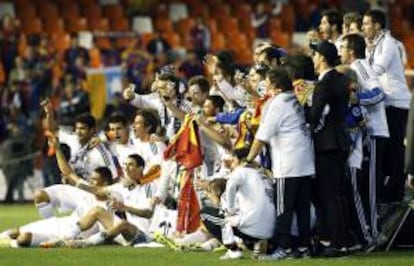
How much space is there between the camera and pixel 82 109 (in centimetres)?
2609

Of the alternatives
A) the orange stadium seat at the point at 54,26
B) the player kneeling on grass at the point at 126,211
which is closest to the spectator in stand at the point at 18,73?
the orange stadium seat at the point at 54,26

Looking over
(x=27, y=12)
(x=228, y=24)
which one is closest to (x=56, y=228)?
(x=27, y=12)

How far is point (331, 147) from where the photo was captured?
14.1m

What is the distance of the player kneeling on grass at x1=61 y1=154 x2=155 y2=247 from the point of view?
51.6 feet

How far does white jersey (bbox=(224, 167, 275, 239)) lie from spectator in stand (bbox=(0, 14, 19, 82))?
14957 mm

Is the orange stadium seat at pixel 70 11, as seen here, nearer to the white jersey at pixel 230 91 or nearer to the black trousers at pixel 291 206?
the white jersey at pixel 230 91

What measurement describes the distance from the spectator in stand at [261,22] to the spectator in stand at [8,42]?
5.46 meters

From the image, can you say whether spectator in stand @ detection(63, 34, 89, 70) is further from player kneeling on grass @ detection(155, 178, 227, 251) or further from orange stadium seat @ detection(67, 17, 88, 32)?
player kneeling on grass @ detection(155, 178, 227, 251)

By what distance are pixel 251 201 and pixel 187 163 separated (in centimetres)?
166

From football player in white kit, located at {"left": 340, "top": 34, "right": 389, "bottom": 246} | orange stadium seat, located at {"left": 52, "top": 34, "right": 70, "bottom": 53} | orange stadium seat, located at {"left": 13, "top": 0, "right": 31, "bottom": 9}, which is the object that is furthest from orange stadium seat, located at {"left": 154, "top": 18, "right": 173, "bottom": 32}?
football player in white kit, located at {"left": 340, "top": 34, "right": 389, "bottom": 246}

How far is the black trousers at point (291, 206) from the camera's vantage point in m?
14.0

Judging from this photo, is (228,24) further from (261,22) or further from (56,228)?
(56,228)

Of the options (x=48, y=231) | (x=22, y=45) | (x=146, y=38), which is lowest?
(x=48, y=231)

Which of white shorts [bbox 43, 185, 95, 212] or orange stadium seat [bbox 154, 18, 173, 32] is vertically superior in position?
orange stadium seat [bbox 154, 18, 173, 32]
